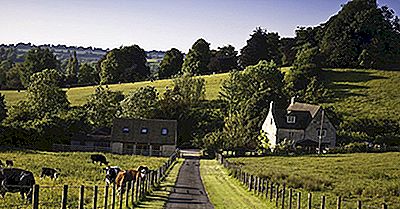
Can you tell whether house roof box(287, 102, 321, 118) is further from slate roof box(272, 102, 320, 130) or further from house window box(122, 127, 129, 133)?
house window box(122, 127, 129, 133)

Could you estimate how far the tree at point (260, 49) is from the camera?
138 m

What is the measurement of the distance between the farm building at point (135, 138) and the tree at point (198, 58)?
54362mm

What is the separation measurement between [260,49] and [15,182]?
11778cm

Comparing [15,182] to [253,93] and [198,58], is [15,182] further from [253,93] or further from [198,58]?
[198,58]

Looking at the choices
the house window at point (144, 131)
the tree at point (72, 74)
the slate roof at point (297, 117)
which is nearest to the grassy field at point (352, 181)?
the slate roof at point (297, 117)

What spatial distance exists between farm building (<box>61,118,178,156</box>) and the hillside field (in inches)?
1221

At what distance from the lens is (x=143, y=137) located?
8162 centimetres

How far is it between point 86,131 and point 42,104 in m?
14.1

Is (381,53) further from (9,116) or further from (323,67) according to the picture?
(9,116)

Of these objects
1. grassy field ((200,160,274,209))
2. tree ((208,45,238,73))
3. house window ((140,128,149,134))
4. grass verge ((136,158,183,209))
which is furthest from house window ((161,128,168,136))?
tree ((208,45,238,73))

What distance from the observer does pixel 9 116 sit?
8850 centimetres

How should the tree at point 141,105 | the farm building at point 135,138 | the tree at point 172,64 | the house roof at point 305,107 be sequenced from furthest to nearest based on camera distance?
1. the tree at point 172,64
2. the tree at point 141,105
3. the house roof at point 305,107
4. the farm building at point 135,138

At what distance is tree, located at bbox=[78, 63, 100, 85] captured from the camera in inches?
5743

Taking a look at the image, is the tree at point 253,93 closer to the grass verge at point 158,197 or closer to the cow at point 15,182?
the grass verge at point 158,197
